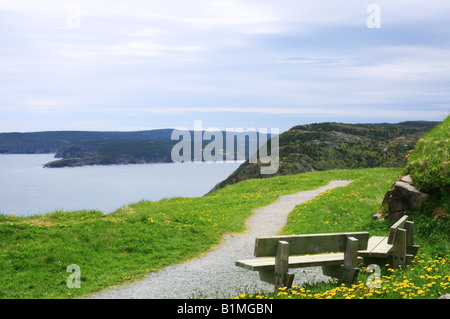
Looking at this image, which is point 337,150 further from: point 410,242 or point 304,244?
point 304,244

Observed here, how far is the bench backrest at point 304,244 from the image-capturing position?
8.45 meters

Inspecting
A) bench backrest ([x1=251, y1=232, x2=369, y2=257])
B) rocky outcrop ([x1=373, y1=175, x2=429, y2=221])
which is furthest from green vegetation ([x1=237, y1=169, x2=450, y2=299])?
bench backrest ([x1=251, y1=232, x2=369, y2=257])

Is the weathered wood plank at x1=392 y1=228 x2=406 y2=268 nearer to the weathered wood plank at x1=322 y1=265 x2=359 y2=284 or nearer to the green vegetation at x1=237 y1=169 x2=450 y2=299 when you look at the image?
the green vegetation at x1=237 y1=169 x2=450 y2=299

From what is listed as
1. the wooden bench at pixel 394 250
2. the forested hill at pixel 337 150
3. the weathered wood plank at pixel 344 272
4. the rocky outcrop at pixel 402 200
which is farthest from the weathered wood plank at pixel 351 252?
the forested hill at pixel 337 150

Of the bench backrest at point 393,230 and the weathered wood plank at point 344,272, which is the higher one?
the bench backrest at point 393,230

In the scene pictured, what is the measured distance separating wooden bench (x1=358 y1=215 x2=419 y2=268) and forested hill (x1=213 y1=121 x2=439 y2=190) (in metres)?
57.0

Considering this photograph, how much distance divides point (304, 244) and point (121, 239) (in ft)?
28.8

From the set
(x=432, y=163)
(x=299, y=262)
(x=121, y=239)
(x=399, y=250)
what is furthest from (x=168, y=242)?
(x=432, y=163)

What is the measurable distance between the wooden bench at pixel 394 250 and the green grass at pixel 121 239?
0.80 meters

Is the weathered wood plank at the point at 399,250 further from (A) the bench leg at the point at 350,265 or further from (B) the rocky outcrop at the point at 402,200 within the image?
(B) the rocky outcrop at the point at 402,200

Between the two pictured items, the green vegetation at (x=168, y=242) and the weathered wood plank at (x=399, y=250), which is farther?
the weathered wood plank at (x=399, y=250)

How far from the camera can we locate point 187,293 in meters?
10.7

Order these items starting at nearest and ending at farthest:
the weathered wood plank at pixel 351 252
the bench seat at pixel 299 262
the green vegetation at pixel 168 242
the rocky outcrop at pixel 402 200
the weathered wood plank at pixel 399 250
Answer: the bench seat at pixel 299 262 → the weathered wood plank at pixel 351 252 → the green vegetation at pixel 168 242 → the weathered wood plank at pixel 399 250 → the rocky outcrop at pixel 402 200
